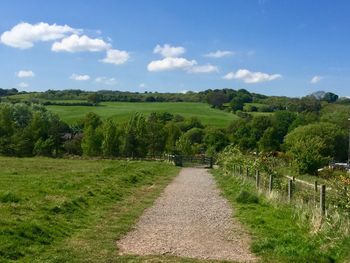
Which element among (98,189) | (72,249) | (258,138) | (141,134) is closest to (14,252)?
(72,249)

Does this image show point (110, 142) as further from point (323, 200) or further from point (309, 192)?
point (323, 200)

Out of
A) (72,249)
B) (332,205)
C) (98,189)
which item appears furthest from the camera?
(98,189)

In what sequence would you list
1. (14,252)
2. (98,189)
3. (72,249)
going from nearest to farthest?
(14,252) → (72,249) → (98,189)

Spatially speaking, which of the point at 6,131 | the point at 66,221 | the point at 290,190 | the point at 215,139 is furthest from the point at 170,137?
the point at 66,221

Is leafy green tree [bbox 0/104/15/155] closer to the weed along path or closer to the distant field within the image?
the distant field

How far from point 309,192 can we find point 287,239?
474 centimetres

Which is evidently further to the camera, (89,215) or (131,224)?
(89,215)

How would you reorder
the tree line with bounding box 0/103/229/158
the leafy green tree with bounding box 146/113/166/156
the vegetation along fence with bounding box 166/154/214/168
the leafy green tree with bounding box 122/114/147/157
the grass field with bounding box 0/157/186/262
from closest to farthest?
the grass field with bounding box 0/157/186/262 < the vegetation along fence with bounding box 166/154/214/168 < the tree line with bounding box 0/103/229/158 < the leafy green tree with bounding box 122/114/147/157 < the leafy green tree with bounding box 146/113/166/156

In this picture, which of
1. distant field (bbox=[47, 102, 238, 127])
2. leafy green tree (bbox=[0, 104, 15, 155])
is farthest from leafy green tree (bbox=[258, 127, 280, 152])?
leafy green tree (bbox=[0, 104, 15, 155])

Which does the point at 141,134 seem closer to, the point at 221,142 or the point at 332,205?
the point at 221,142

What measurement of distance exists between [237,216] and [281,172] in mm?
8958

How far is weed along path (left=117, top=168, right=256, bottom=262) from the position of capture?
35.4ft

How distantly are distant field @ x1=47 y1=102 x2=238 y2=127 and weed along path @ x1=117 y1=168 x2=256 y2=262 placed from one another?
105561mm

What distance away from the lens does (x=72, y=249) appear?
34.5ft
